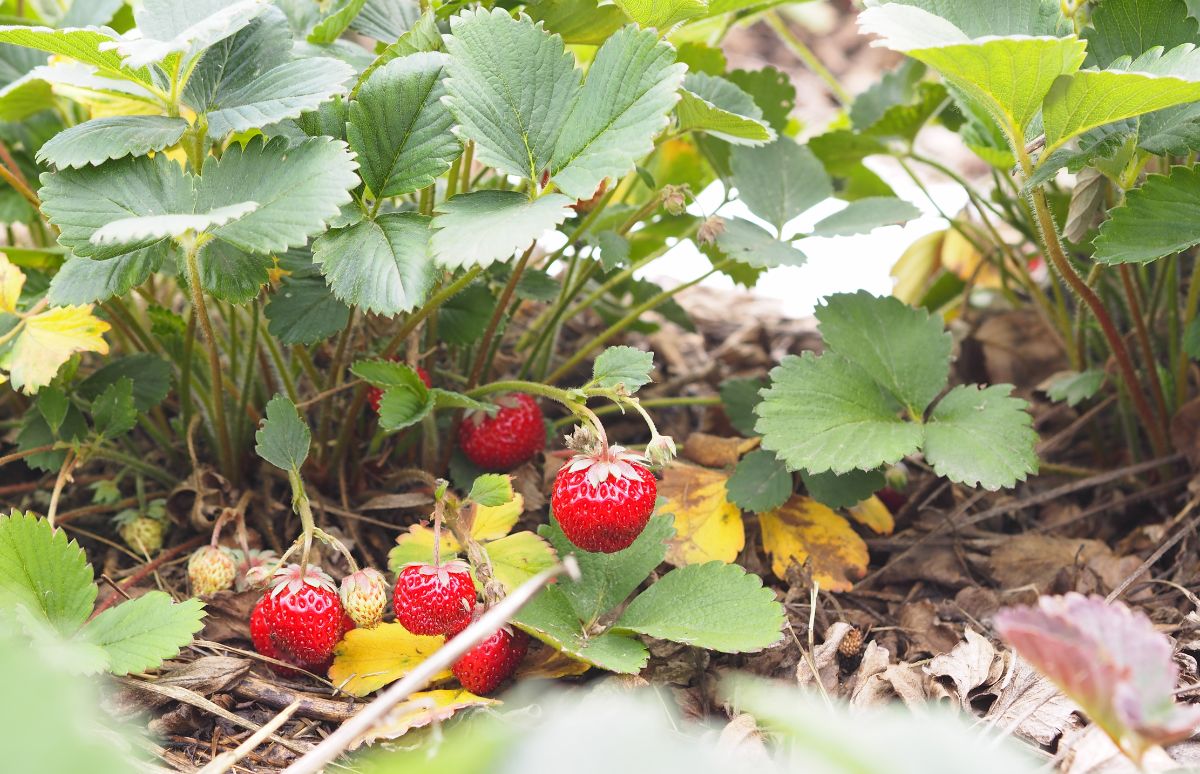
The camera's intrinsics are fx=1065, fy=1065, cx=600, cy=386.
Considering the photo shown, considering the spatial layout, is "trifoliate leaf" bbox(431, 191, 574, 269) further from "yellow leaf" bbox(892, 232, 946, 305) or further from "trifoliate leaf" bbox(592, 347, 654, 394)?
"yellow leaf" bbox(892, 232, 946, 305)

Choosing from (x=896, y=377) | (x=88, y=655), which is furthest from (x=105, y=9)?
(x=896, y=377)

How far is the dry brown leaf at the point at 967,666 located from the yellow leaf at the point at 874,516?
0.88ft

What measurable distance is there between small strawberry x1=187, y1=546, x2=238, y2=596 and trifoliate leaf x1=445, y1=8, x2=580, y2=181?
1.69ft

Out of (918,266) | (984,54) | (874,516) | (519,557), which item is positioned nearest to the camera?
(984,54)

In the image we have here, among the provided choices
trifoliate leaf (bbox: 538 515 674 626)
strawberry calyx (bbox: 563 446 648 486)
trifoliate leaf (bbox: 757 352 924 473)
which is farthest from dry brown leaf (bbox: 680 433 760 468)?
strawberry calyx (bbox: 563 446 648 486)

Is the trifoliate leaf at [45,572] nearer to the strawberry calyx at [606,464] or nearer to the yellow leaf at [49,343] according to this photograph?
the yellow leaf at [49,343]

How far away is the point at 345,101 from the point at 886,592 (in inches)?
32.7

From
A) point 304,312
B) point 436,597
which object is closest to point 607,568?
point 436,597

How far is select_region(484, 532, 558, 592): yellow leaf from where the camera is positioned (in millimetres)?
1065

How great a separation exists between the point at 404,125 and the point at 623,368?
0.30 meters

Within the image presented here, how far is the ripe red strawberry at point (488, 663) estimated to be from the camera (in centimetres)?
97

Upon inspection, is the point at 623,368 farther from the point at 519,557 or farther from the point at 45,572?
the point at 45,572

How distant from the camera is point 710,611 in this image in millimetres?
1014

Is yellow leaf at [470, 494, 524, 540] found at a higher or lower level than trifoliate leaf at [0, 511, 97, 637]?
lower
